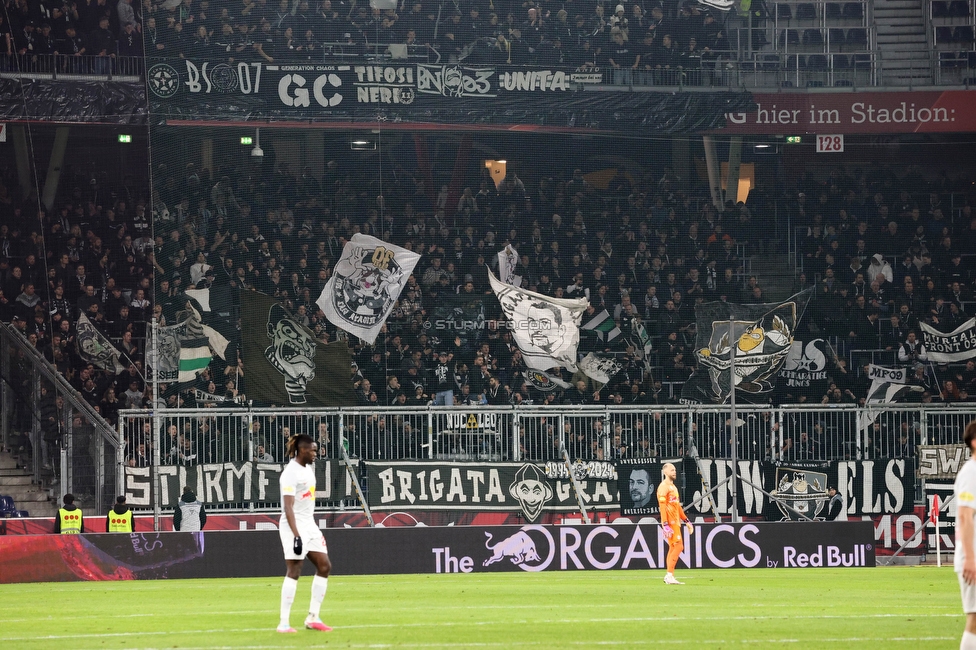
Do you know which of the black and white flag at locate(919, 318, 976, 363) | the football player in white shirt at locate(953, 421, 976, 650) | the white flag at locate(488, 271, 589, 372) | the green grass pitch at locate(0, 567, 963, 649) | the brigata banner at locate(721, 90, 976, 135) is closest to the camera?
the football player in white shirt at locate(953, 421, 976, 650)

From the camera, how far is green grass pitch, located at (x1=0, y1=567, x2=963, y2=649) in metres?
10.7

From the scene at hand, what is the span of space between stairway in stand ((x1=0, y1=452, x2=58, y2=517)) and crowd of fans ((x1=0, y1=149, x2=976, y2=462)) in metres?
1.99

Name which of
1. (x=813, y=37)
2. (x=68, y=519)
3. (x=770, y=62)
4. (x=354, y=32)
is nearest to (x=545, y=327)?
(x=354, y=32)

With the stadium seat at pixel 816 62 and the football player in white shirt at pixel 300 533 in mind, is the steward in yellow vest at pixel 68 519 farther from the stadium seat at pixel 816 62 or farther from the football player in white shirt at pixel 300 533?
the stadium seat at pixel 816 62

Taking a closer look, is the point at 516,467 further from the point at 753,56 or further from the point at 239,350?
the point at 753,56

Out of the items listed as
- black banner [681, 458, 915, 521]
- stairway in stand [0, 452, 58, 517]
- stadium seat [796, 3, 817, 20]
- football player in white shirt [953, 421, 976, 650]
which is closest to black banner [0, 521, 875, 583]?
black banner [681, 458, 915, 521]

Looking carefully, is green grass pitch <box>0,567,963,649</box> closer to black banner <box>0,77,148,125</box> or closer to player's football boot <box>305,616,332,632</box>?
player's football boot <box>305,616,332,632</box>

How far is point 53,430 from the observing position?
2277 centimetres

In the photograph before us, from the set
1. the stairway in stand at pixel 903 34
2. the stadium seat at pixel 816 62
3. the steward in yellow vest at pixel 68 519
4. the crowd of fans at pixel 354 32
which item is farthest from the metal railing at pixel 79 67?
the stairway in stand at pixel 903 34

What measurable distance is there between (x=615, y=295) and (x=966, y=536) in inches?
774

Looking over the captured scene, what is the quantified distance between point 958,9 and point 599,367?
12747mm

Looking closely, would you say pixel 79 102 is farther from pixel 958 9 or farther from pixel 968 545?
pixel 968 545

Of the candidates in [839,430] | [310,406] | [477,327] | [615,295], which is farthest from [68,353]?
[839,430]

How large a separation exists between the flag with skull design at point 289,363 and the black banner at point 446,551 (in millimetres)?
4665
